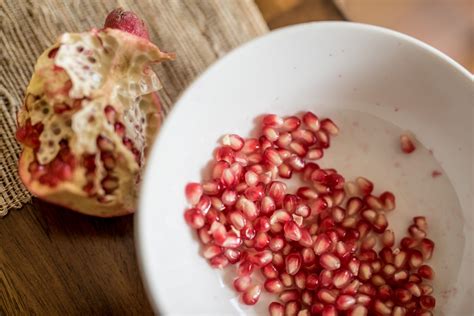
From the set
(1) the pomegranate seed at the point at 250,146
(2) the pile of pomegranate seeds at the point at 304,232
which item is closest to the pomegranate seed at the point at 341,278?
(2) the pile of pomegranate seeds at the point at 304,232

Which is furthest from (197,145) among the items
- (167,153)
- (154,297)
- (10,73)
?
(10,73)

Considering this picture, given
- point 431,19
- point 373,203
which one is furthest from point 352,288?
point 431,19

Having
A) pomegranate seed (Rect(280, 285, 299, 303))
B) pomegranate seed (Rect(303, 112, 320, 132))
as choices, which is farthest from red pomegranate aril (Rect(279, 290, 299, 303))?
pomegranate seed (Rect(303, 112, 320, 132))

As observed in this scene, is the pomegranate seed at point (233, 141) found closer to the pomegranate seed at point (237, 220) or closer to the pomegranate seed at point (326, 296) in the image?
the pomegranate seed at point (237, 220)

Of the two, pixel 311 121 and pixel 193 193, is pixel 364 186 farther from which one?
pixel 193 193

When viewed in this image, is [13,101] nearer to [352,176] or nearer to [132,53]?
[132,53]

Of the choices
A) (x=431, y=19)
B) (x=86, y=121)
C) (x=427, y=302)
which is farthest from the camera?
(x=431, y=19)
